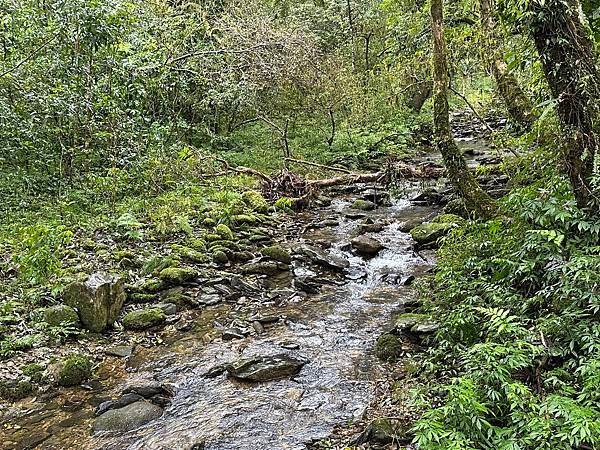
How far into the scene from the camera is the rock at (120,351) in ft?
20.2

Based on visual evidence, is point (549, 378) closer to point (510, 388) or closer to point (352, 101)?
Answer: point (510, 388)

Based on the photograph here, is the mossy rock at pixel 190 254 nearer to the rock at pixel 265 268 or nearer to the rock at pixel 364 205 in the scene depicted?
the rock at pixel 265 268

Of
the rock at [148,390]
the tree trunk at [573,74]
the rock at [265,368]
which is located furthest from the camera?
the rock at [265,368]

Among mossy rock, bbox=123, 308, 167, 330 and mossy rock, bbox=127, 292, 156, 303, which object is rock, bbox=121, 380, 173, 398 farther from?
mossy rock, bbox=127, 292, 156, 303

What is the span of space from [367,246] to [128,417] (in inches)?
229

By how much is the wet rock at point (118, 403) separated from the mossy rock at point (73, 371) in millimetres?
573

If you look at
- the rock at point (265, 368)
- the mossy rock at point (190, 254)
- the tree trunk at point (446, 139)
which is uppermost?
the tree trunk at point (446, 139)

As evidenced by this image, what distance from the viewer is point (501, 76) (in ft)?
28.6

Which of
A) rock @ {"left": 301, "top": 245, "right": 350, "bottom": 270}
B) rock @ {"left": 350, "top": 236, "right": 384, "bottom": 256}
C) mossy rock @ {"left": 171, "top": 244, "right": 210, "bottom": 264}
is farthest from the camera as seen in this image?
rock @ {"left": 350, "top": 236, "right": 384, "bottom": 256}

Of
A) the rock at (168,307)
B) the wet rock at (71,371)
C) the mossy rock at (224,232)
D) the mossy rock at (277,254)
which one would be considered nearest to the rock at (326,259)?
the mossy rock at (277,254)

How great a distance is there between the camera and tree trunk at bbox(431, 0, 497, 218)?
24.6ft

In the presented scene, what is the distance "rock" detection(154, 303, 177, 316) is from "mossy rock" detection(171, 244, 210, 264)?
1.61 metres

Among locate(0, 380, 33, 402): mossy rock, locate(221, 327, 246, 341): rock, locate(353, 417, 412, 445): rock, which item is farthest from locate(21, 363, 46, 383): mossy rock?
locate(353, 417, 412, 445): rock

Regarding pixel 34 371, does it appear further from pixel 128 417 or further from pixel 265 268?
pixel 265 268
